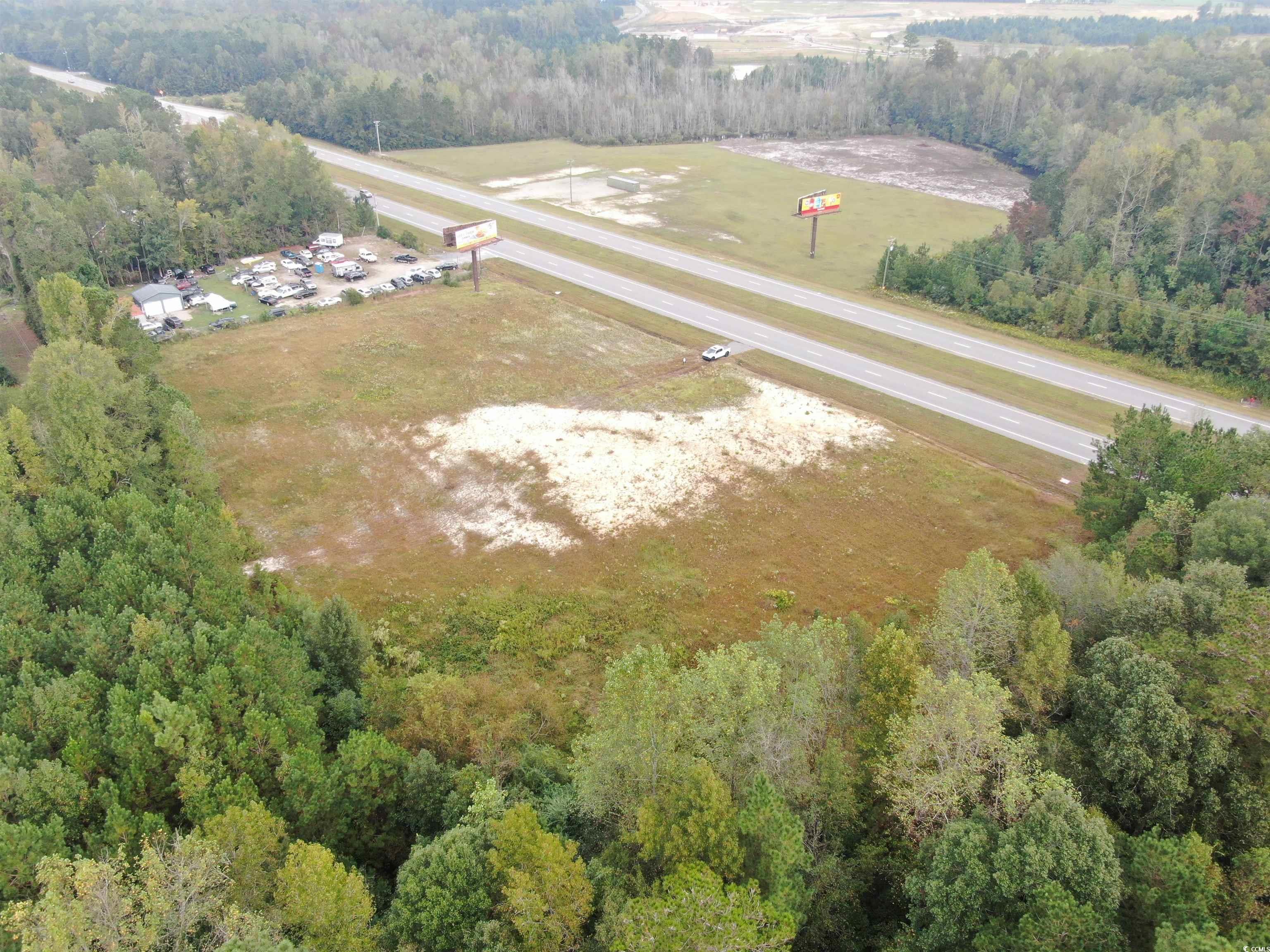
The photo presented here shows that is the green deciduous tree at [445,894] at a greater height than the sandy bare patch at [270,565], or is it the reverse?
the green deciduous tree at [445,894]

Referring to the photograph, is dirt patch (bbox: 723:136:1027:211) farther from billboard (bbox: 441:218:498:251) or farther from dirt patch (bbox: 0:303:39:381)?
dirt patch (bbox: 0:303:39:381)

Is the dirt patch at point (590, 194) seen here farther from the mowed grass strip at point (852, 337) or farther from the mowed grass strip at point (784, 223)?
the mowed grass strip at point (852, 337)

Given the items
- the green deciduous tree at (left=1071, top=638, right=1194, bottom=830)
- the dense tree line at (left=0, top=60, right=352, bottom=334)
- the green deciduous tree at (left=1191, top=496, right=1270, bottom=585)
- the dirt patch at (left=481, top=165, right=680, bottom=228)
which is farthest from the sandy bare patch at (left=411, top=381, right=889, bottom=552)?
the dirt patch at (left=481, top=165, right=680, bottom=228)

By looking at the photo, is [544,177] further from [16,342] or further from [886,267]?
[16,342]

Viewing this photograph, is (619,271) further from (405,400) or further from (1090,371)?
(1090,371)

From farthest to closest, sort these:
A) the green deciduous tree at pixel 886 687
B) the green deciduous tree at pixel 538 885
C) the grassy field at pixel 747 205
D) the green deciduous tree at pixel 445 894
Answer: the grassy field at pixel 747 205 → the green deciduous tree at pixel 886 687 → the green deciduous tree at pixel 445 894 → the green deciduous tree at pixel 538 885

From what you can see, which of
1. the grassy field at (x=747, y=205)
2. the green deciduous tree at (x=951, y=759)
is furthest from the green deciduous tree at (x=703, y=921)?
the grassy field at (x=747, y=205)
